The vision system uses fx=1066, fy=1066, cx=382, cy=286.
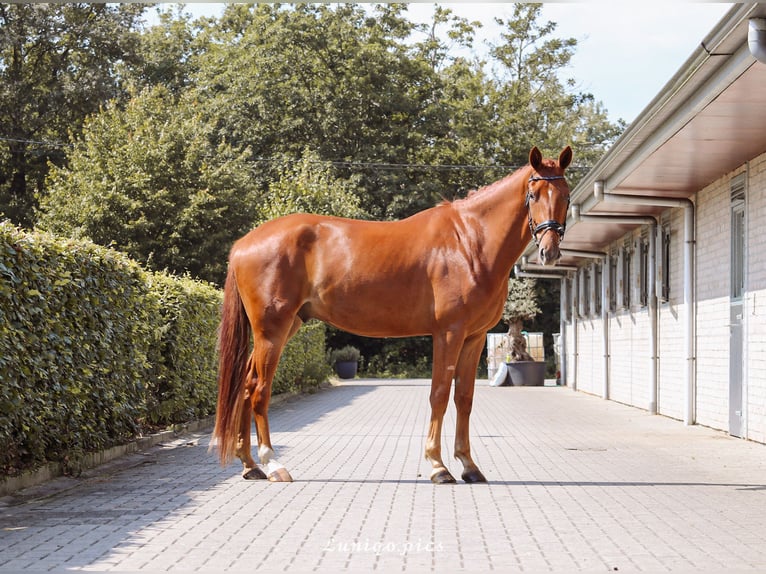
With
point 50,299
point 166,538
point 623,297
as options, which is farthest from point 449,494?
point 623,297

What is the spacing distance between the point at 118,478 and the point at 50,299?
1.69 metres

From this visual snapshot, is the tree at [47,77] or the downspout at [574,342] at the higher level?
the tree at [47,77]

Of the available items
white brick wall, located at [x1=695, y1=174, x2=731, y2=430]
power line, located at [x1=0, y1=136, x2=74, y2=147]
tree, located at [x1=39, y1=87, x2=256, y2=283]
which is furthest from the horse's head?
power line, located at [x1=0, y1=136, x2=74, y2=147]

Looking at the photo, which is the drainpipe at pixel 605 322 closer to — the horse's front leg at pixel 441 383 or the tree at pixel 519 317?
the tree at pixel 519 317

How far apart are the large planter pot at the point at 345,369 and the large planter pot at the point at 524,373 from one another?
9.54 metres

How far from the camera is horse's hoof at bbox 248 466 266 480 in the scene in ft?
30.1

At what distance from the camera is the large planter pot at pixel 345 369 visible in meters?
40.5

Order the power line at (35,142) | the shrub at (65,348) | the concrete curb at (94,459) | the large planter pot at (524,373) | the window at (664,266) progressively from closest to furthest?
the shrub at (65,348) < the concrete curb at (94,459) < the window at (664,266) < the large planter pot at (524,373) < the power line at (35,142)

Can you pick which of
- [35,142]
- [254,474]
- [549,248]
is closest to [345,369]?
[35,142]

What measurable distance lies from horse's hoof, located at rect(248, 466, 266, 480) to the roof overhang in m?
5.16

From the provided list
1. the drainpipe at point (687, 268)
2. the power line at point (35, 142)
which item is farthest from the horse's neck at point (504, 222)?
the power line at point (35, 142)

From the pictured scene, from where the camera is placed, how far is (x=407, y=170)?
46062mm

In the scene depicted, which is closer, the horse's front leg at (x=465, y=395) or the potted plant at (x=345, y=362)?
the horse's front leg at (x=465, y=395)

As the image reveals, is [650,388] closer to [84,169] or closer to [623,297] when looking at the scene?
[623,297]
